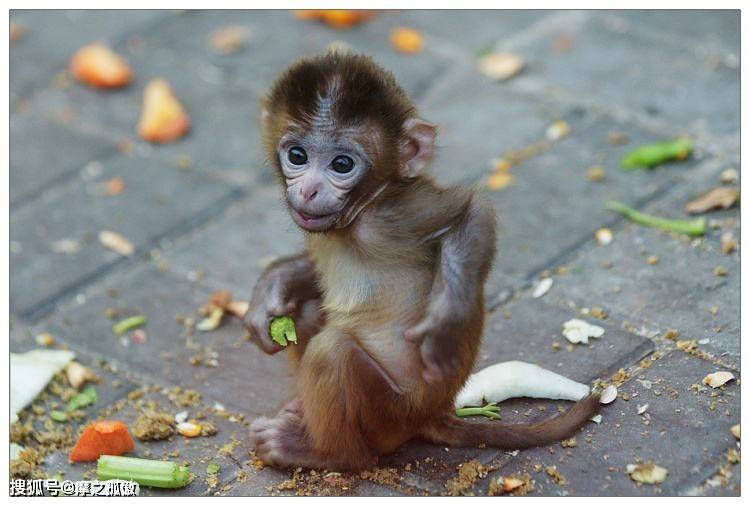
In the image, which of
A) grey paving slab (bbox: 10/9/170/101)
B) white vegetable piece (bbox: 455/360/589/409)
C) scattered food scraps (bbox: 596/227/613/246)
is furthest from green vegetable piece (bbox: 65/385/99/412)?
grey paving slab (bbox: 10/9/170/101)

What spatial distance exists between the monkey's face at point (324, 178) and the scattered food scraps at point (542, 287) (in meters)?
1.57

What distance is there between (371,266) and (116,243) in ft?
8.50

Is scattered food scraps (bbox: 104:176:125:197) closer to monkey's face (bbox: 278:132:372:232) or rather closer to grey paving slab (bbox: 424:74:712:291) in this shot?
grey paving slab (bbox: 424:74:712:291)

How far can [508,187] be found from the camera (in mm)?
6598

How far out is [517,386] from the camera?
15.7ft

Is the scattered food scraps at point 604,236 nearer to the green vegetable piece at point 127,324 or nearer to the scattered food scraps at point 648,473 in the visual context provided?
the scattered food scraps at point 648,473

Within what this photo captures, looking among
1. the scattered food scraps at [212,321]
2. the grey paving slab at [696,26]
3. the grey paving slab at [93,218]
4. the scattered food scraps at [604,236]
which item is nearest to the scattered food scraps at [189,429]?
the scattered food scraps at [212,321]

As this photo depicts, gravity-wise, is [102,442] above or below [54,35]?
above

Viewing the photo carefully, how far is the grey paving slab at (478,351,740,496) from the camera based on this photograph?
13.8 feet

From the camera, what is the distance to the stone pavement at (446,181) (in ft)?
14.9

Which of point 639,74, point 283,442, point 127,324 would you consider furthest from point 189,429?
point 639,74

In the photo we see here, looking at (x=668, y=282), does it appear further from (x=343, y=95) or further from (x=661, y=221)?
(x=343, y=95)

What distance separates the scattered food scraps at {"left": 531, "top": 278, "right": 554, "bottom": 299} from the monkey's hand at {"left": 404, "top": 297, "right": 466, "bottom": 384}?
1.58 metres

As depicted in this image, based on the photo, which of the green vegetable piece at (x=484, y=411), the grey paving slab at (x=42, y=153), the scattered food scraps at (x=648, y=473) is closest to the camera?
the scattered food scraps at (x=648, y=473)
